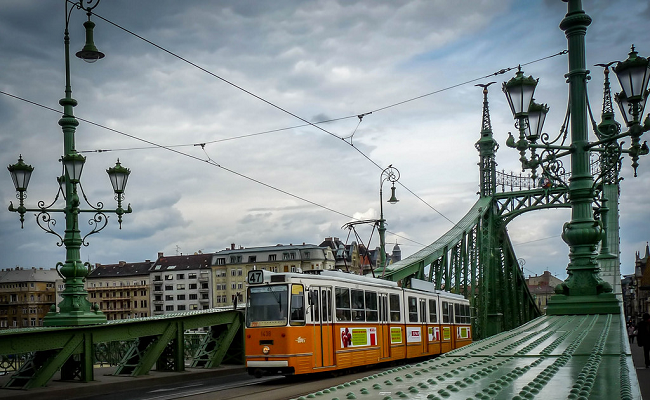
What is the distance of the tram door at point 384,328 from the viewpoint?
1838 cm

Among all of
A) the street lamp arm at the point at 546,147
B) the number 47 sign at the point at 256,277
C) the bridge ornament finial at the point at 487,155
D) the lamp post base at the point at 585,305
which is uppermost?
the bridge ornament finial at the point at 487,155

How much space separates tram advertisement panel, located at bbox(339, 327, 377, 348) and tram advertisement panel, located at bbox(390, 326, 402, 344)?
1.18 meters

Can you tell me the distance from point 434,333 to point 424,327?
1.18 meters

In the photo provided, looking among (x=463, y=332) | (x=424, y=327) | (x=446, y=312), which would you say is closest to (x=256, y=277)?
(x=424, y=327)

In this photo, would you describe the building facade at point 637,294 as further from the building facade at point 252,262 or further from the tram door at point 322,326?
the tram door at point 322,326

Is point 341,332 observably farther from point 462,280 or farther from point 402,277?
point 462,280

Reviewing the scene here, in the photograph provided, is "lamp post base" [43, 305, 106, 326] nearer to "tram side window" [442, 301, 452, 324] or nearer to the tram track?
the tram track

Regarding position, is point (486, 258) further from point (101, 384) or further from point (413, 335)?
point (101, 384)

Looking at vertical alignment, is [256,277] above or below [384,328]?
above

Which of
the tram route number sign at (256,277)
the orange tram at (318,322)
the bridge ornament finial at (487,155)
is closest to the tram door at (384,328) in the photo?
the orange tram at (318,322)

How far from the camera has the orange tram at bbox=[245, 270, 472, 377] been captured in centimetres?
1519

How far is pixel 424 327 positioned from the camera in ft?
72.7

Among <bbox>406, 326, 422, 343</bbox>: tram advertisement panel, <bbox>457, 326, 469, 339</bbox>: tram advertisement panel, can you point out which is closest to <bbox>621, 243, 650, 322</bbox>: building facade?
<bbox>457, 326, 469, 339</bbox>: tram advertisement panel

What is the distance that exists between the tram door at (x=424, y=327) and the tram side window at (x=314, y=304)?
7.10 metres
